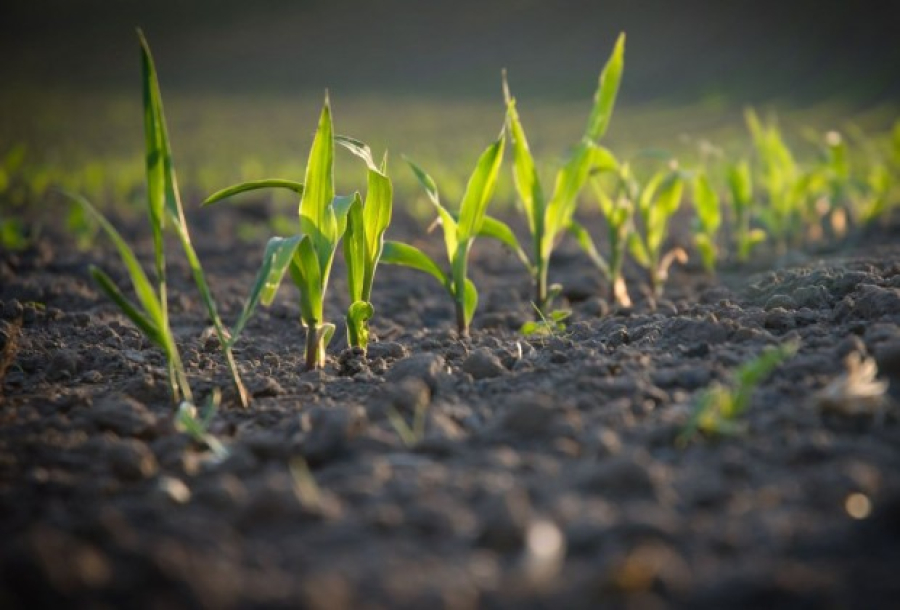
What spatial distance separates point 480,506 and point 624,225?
1670 mm

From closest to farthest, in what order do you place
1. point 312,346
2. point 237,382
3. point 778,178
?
point 237,382 < point 312,346 < point 778,178

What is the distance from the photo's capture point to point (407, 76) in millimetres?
21188

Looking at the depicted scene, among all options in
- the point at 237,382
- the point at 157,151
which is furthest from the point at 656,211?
the point at 157,151

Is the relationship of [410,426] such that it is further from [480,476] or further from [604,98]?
[604,98]

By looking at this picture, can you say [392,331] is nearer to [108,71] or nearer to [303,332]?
[303,332]

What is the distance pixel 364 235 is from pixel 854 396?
1112mm

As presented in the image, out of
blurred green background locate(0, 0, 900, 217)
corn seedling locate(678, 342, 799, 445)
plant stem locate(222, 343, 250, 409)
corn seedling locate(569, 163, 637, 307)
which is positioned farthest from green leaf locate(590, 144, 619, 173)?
blurred green background locate(0, 0, 900, 217)

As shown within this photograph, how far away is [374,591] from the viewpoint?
94 cm

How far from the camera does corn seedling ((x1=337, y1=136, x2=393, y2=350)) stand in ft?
6.11

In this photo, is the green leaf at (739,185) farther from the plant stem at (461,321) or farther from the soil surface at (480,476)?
the plant stem at (461,321)

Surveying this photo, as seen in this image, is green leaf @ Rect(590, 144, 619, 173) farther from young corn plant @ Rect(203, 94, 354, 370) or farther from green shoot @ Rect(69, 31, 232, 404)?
green shoot @ Rect(69, 31, 232, 404)

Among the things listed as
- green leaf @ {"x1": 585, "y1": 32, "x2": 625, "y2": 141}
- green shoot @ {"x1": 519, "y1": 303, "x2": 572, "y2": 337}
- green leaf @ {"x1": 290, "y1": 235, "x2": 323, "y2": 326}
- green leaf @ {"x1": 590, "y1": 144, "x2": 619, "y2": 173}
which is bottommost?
green shoot @ {"x1": 519, "y1": 303, "x2": 572, "y2": 337}

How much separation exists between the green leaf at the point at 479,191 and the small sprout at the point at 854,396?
96 centimetres

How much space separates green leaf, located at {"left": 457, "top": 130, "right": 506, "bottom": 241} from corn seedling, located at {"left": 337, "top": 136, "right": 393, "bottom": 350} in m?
0.22
